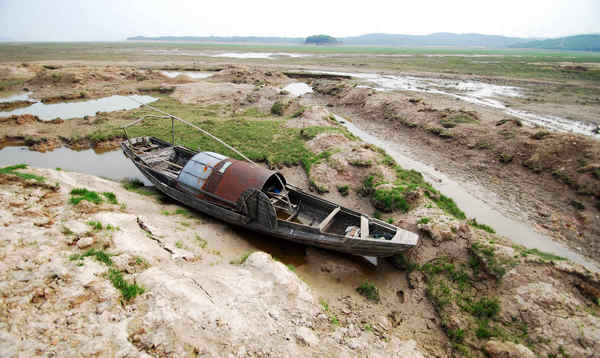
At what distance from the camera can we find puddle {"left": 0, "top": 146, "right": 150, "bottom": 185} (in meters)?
17.9

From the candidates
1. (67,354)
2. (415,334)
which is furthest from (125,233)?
(415,334)

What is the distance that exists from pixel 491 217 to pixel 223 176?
1406 cm

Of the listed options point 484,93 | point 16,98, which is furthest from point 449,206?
point 16,98

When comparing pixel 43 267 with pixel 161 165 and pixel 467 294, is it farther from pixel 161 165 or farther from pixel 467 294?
pixel 467 294

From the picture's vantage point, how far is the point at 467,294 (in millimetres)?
8562

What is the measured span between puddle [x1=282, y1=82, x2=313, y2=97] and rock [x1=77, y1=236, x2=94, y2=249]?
126 feet

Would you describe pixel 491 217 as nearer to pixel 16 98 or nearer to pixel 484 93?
pixel 484 93

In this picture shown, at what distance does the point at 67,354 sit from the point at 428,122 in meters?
27.5

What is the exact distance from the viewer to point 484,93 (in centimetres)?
4009

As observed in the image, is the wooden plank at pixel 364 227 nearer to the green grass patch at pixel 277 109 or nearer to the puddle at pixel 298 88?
the green grass patch at pixel 277 109

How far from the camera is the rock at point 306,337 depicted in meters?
6.31

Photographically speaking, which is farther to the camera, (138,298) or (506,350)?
(506,350)

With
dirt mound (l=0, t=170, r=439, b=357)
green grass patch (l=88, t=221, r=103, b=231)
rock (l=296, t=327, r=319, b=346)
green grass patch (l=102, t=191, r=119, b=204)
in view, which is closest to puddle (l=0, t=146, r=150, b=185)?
green grass patch (l=102, t=191, r=119, b=204)

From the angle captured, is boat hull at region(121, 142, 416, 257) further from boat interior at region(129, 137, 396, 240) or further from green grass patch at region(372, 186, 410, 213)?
green grass patch at region(372, 186, 410, 213)
